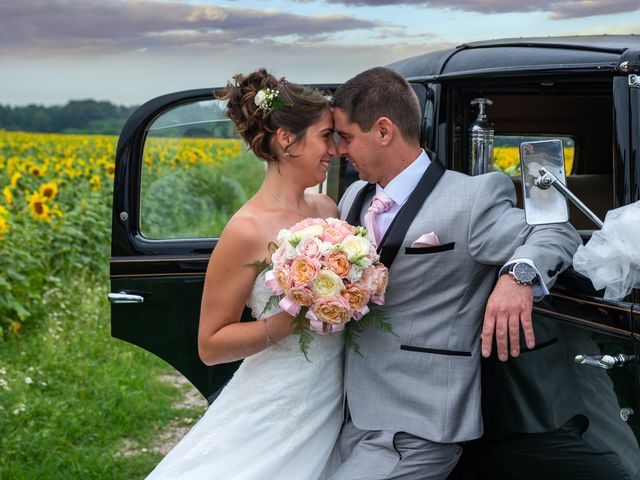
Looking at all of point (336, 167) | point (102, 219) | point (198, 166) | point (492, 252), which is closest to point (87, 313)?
point (102, 219)

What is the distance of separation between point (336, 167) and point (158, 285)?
880 millimetres

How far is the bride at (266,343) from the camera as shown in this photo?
284cm

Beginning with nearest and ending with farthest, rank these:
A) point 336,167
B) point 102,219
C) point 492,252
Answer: point 492,252, point 336,167, point 102,219

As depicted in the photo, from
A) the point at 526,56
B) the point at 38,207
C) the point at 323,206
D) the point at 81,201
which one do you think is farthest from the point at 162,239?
the point at 81,201

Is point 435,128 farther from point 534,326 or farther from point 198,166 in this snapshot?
point 198,166

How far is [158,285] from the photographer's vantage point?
3852 mm

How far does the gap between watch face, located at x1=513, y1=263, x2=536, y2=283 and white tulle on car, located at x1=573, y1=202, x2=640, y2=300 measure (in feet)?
0.40

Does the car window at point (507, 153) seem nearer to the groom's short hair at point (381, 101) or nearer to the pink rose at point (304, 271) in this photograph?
the groom's short hair at point (381, 101)

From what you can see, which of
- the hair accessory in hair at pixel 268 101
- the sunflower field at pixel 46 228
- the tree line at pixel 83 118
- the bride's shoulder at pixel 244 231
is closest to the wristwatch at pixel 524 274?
the bride's shoulder at pixel 244 231

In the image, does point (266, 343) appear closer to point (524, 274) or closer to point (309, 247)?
point (309, 247)

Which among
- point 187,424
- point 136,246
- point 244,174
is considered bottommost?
point 187,424

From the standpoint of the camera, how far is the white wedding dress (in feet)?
9.53

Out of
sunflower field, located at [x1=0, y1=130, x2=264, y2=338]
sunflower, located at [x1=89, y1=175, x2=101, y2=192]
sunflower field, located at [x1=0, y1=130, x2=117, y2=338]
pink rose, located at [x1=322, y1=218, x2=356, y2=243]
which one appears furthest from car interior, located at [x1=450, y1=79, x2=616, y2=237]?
sunflower, located at [x1=89, y1=175, x2=101, y2=192]

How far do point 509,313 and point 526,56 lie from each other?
92 cm
